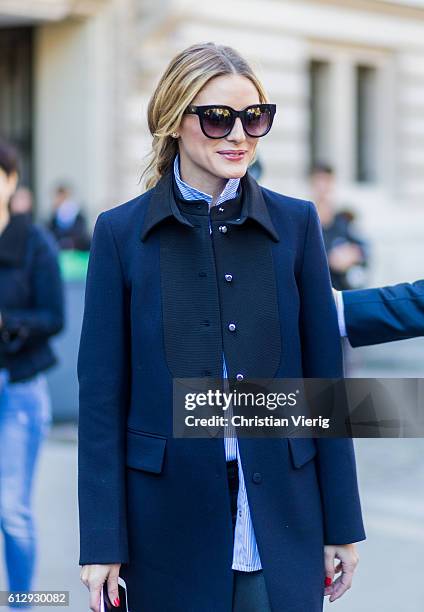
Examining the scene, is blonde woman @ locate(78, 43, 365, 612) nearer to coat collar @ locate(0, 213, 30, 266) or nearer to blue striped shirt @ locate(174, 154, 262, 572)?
blue striped shirt @ locate(174, 154, 262, 572)

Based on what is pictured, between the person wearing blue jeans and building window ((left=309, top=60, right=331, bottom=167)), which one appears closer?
the person wearing blue jeans

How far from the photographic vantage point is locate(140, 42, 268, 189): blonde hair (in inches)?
107

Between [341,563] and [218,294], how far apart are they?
2.31 feet

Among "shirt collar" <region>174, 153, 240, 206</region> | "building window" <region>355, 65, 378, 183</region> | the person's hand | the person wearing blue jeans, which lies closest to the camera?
"shirt collar" <region>174, 153, 240, 206</region>

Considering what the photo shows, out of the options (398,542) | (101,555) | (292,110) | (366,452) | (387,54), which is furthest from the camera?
(387,54)

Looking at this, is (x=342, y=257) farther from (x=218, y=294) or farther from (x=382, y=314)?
(x=218, y=294)

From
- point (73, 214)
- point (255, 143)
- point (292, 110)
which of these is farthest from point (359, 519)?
point (292, 110)

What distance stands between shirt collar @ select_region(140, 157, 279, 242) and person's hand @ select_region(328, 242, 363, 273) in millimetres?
4859

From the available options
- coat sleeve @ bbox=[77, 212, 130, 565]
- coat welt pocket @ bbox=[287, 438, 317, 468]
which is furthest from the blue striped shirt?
coat sleeve @ bbox=[77, 212, 130, 565]

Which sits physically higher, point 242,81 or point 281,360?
point 242,81

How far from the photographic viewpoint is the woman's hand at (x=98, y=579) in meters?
2.73

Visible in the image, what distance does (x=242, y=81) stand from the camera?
9.01 feet

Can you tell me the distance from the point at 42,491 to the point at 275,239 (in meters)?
4.83

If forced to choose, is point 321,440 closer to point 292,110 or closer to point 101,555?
point 101,555
